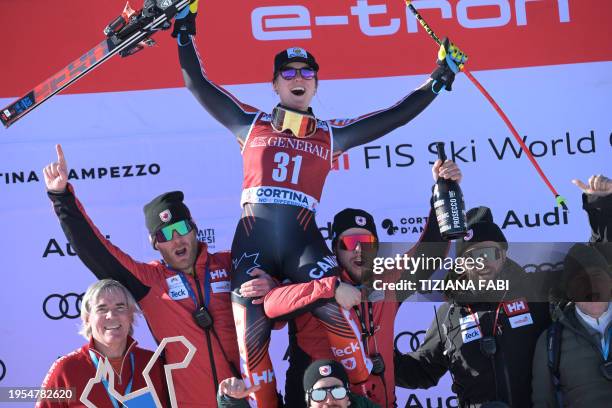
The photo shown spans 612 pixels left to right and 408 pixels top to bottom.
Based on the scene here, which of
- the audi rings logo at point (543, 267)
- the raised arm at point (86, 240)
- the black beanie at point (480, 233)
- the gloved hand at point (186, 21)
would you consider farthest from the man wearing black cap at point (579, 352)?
the gloved hand at point (186, 21)

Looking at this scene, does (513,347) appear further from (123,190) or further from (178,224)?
(123,190)

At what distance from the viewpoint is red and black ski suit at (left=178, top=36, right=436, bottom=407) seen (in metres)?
4.06

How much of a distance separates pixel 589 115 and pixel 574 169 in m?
0.27

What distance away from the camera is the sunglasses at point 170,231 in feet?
14.1

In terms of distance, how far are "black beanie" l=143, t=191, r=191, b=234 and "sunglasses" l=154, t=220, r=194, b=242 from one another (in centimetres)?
1

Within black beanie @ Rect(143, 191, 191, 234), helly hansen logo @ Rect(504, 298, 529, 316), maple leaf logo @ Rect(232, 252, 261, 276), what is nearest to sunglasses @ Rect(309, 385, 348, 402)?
maple leaf logo @ Rect(232, 252, 261, 276)

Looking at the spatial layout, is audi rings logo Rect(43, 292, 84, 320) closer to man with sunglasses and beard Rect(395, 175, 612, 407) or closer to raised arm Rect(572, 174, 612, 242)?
man with sunglasses and beard Rect(395, 175, 612, 407)

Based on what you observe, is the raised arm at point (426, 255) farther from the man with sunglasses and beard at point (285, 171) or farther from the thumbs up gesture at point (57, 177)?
the thumbs up gesture at point (57, 177)

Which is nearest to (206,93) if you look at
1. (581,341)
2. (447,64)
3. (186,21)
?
(186,21)

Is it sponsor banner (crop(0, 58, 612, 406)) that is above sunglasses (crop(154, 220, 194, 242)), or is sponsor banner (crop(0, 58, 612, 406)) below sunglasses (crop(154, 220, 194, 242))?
above

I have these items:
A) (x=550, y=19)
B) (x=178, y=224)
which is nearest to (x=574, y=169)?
(x=550, y=19)

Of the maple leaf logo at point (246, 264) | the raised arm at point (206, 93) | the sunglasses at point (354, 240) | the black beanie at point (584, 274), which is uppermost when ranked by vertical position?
the raised arm at point (206, 93)

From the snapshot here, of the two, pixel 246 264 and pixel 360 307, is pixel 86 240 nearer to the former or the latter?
pixel 246 264

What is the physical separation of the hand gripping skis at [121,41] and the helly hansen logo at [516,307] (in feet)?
5.62
